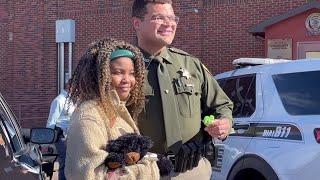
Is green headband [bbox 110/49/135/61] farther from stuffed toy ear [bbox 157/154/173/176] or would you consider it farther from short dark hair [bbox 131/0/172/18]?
stuffed toy ear [bbox 157/154/173/176]

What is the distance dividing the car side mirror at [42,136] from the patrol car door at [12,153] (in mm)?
87

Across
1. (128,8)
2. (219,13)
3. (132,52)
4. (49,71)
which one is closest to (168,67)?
(132,52)

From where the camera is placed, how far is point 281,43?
1326 centimetres

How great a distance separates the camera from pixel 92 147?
8.53 ft

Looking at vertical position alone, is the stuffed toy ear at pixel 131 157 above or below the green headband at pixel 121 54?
below

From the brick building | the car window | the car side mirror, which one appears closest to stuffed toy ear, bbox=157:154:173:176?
the car side mirror

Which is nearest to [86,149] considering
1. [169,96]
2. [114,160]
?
[114,160]

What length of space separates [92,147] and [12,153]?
2.99 feet

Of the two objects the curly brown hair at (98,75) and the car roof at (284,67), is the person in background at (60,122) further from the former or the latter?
the curly brown hair at (98,75)

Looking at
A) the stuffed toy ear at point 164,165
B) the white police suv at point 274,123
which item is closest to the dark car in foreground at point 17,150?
the stuffed toy ear at point 164,165

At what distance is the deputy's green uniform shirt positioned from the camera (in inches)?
124

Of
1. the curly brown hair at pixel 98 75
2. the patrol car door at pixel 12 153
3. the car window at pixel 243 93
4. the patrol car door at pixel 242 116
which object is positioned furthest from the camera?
the car window at pixel 243 93

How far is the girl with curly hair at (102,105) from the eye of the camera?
262 cm

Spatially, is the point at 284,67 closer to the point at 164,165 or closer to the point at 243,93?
the point at 243,93
